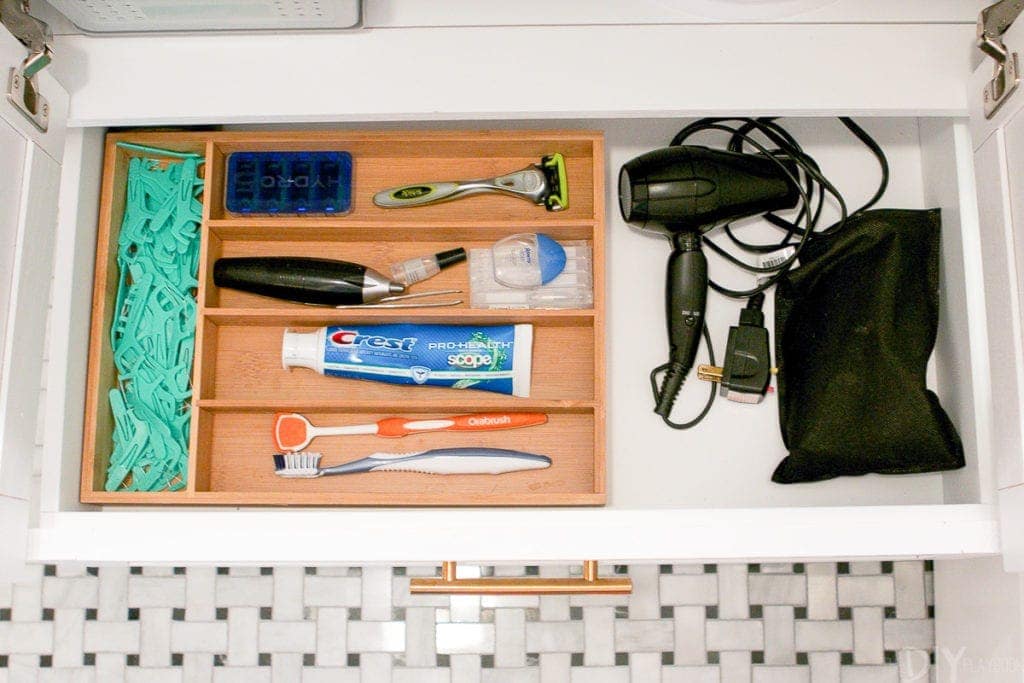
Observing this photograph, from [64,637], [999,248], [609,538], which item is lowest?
[64,637]

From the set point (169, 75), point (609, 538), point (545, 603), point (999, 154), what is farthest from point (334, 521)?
point (999, 154)

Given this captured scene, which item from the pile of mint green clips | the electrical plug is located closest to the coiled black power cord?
the electrical plug

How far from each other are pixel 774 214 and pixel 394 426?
600 mm

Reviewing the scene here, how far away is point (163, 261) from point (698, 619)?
0.89 meters

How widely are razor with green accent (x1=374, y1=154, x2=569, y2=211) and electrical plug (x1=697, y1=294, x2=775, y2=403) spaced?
0.29 m

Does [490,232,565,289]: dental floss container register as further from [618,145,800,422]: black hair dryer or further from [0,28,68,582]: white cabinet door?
[0,28,68,582]: white cabinet door

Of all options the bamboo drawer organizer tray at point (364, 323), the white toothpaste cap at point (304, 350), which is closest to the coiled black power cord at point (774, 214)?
the bamboo drawer organizer tray at point (364, 323)

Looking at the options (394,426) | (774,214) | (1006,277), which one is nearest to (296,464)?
(394,426)

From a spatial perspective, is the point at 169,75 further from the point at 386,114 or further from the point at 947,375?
the point at 947,375

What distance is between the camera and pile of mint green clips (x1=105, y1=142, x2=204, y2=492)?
3.79 feet

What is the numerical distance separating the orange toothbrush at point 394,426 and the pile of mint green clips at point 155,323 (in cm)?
13

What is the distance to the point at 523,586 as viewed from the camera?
3.51ft

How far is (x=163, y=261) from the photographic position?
1.19 metres

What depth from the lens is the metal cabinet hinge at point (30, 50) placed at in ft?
2.88
